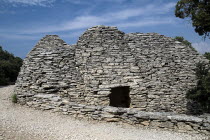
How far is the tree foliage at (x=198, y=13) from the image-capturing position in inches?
349

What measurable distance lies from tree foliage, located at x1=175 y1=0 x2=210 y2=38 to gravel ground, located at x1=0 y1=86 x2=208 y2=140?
690cm

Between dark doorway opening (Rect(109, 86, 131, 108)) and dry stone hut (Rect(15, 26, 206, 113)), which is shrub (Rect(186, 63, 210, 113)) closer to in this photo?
dry stone hut (Rect(15, 26, 206, 113))

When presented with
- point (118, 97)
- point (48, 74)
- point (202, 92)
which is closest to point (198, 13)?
point (202, 92)

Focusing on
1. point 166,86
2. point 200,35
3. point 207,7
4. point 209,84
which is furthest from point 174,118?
point 200,35

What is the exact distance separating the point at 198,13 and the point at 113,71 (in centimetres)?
607

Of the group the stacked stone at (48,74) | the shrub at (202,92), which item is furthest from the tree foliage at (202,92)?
the stacked stone at (48,74)

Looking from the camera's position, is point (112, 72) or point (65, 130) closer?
point (65, 130)

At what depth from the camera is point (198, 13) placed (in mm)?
9195

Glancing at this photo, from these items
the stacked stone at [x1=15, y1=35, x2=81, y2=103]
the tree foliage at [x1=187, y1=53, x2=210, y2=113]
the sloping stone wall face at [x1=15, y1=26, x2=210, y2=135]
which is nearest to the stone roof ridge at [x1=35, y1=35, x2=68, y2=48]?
the stacked stone at [x1=15, y1=35, x2=81, y2=103]

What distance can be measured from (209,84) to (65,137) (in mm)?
6027

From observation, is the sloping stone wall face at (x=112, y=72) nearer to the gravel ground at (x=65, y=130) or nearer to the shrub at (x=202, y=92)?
the shrub at (x=202, y=92)

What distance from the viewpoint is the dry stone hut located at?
8.09 metres

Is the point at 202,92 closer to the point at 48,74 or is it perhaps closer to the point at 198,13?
the point at 198,13

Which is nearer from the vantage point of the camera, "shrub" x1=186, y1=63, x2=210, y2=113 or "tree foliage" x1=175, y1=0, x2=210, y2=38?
"shrub" x1=186, y1=63, x2=210, y2=113
